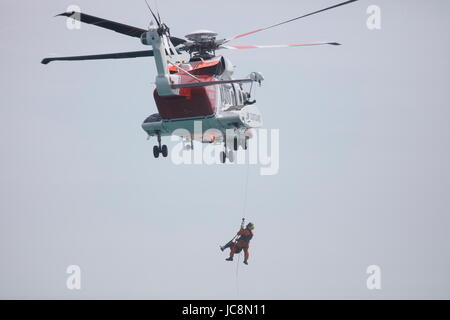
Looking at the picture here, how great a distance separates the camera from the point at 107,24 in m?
52.7

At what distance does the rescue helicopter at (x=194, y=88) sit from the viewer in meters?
51.7

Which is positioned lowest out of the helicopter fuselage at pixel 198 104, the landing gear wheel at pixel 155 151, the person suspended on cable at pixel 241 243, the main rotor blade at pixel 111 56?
the person suspended on cable at pixel 241 243

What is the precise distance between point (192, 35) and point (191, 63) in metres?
1.05

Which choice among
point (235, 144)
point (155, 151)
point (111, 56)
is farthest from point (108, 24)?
point (235, 144)

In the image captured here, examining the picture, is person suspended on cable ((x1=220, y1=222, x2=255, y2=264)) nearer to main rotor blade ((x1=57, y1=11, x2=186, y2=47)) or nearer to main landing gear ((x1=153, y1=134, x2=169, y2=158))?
main landing gear ((x1=153, y1=134, x2=169, y2=158))

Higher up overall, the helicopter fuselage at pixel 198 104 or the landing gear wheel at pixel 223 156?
the helicopter fuselage at pixel 198 104

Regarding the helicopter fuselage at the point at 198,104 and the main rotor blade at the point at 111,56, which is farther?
the main rotor blade at the point at 111,56

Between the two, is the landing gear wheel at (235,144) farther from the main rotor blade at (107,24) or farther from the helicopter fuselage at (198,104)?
the main rotor blade at (107,24)

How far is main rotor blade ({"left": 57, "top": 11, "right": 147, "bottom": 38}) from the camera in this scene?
51.8 metres

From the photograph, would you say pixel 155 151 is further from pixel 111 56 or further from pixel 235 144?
pixel 111 56

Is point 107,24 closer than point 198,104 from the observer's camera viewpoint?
Yes

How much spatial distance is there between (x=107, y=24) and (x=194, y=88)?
3.81 metres

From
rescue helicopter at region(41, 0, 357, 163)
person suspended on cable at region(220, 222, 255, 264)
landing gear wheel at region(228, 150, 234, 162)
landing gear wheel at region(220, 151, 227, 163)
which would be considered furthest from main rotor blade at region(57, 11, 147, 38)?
person suspended on cable at region(220, 222, 255, 264)

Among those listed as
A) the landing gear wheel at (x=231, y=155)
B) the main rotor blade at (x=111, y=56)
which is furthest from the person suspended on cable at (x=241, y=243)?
the main rotor blade at (x=111, y=56)
